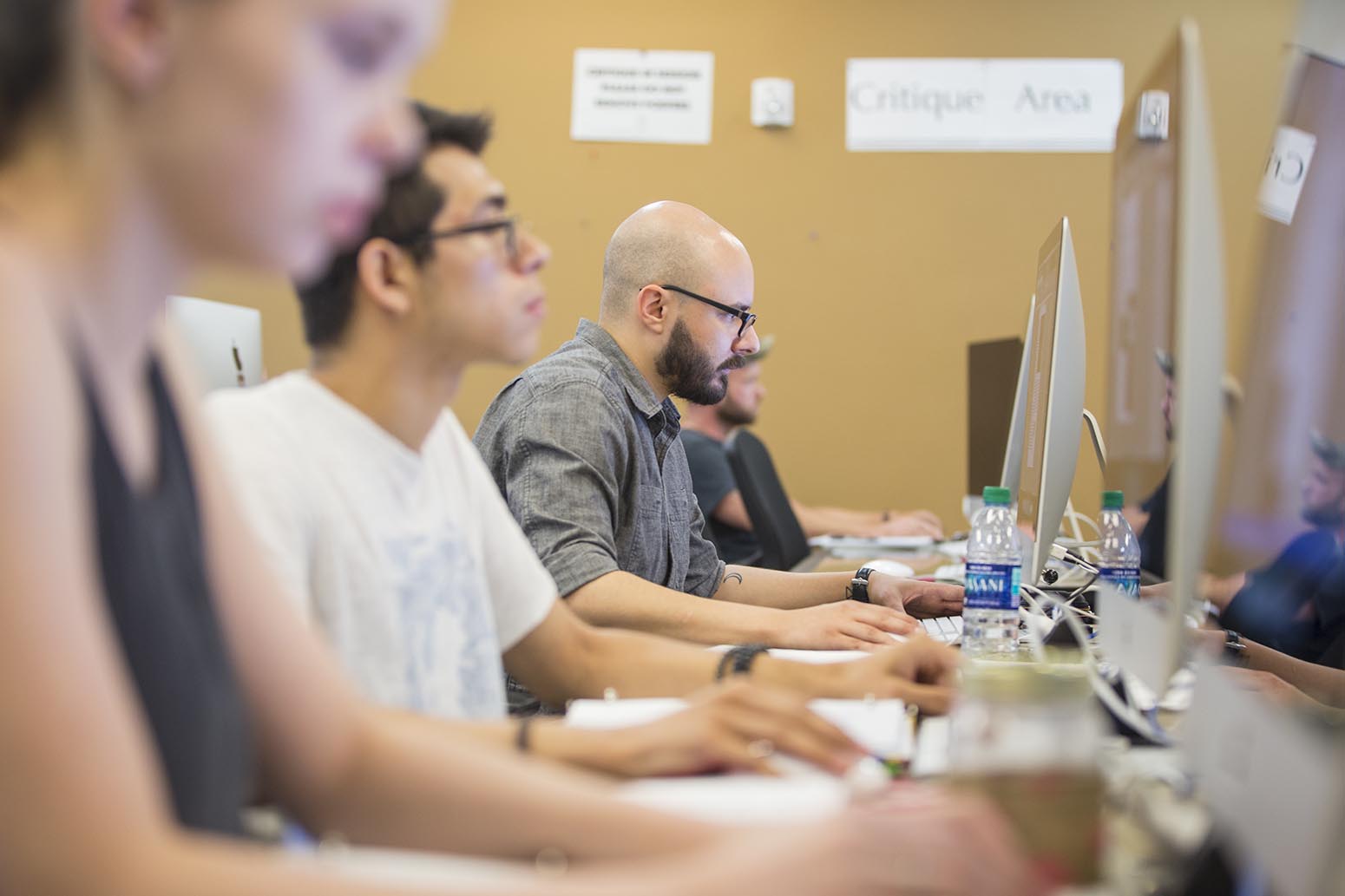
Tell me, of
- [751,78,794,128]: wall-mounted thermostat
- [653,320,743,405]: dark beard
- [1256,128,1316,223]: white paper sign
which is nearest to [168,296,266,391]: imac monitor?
[653,320,743,405]: dark beard

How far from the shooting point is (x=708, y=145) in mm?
4473

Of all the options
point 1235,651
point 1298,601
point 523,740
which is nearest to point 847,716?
point 523,740

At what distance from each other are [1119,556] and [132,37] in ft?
5.66

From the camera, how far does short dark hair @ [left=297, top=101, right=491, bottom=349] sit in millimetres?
1300

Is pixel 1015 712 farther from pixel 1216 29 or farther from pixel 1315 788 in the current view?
pixel 1216 29

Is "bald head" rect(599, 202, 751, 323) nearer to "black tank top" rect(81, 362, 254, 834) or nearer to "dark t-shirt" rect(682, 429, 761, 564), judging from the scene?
"dark t-shirt" rect(682, 429, 761, 564)

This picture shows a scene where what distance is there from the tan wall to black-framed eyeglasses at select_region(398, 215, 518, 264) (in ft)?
10.1

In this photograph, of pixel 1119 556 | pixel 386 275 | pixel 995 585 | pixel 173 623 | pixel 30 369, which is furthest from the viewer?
pixel 1119 556

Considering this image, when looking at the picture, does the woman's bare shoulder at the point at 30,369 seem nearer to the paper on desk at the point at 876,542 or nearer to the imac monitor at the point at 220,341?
the imac monitor at the point at 220,341

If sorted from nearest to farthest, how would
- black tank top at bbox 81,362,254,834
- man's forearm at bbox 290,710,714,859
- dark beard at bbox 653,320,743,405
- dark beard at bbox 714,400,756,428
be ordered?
black tank top at bbox 81,362,254,834 → man's forearm at bbox 290,710,714,859 → dark beard at bbox 653,320,743,405 → dark beard at bbox 714,400,756,428

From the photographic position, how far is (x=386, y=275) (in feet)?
4.30

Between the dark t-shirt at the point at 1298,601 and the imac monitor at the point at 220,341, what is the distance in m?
1.96

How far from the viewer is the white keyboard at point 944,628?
1.86 m

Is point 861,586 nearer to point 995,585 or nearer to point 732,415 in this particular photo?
point 995,585
